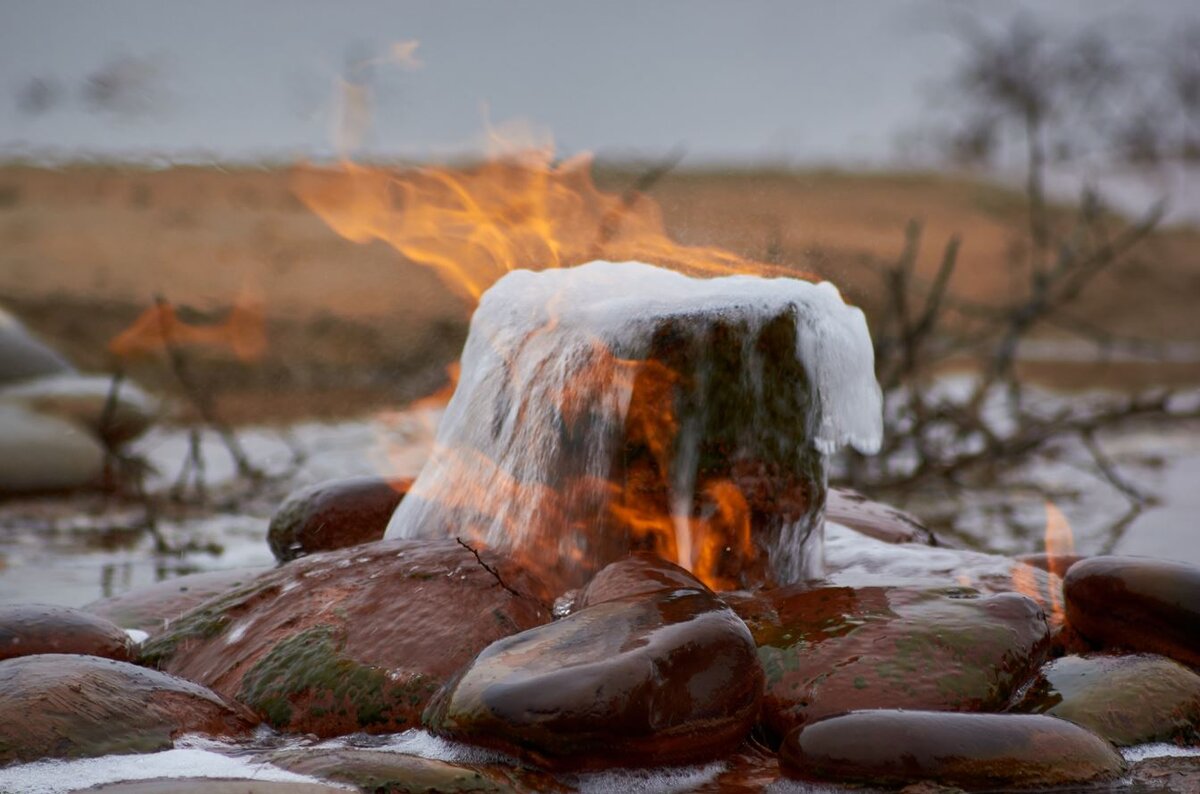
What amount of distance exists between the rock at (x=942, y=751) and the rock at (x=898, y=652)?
0.64 ft

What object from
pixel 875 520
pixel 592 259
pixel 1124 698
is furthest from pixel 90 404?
pixel 1124 698

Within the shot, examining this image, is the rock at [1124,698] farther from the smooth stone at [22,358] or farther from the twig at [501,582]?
the smooth stone at [22,358]

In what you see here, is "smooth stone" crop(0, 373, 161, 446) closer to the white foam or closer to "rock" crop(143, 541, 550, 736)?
"rock" crop(143, 541, 550, 736)

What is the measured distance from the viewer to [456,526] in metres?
4.20

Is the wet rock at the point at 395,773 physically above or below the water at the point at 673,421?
below

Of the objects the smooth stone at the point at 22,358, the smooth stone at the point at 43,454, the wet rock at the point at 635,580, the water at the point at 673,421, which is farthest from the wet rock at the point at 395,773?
the smooth stone at the point at 22,358

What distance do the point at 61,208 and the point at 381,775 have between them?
17.0 meters

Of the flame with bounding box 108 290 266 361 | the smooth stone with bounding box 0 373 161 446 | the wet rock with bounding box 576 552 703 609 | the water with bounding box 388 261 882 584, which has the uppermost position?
the water with bounding box 388 261 882 584

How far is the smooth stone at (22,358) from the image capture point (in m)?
8.88

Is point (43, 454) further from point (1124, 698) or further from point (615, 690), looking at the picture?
point (1124, 698)

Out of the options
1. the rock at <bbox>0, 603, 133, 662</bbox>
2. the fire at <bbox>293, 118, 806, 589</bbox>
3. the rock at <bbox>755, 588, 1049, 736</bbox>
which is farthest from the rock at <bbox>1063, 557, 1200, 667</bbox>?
the rock at <bbox>0, 603, 133, 662</bbox>

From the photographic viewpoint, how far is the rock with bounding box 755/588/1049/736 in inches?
132

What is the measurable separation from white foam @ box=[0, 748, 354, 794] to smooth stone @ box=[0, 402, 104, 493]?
5.04m

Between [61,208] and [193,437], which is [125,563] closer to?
[193,437]
